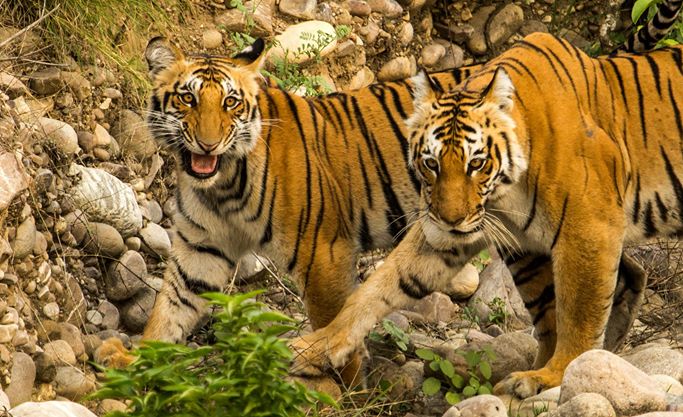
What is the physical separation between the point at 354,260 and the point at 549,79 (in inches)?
48.1

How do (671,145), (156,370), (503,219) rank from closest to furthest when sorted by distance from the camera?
1. (156,370)
2. (503,219)
3. (671,145)

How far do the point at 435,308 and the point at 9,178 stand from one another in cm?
283

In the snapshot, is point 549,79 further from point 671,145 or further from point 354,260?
point 354,260

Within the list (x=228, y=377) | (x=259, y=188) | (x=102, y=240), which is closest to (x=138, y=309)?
(x=102, y=240)

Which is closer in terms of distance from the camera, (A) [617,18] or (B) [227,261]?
(B) [227,261]

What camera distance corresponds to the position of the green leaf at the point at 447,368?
18.3ft

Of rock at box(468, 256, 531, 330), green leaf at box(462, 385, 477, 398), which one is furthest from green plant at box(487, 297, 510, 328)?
green leaf at box(462, 385, 477, 398)

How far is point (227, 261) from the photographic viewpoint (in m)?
6.13

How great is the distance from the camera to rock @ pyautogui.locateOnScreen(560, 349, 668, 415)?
15.2ft

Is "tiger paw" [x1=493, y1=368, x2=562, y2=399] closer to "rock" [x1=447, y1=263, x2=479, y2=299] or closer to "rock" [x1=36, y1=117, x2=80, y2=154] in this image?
"rock" [x1=447, y1=263, x2=479, y2=299]

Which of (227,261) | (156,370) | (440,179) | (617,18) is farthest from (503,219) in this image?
(617,18)

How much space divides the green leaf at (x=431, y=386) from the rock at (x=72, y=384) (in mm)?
1368

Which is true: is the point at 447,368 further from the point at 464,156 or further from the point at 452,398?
the point at 464,156

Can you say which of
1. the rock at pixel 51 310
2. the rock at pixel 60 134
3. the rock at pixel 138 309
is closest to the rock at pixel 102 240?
the rock at pixel 138 309
